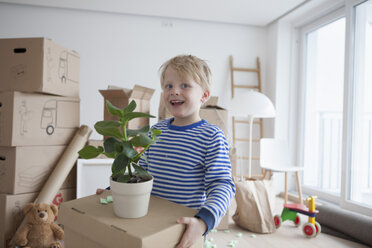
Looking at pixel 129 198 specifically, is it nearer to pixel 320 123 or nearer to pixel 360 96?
pixel 360 96

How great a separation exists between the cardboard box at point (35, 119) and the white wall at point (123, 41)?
5.17 feet

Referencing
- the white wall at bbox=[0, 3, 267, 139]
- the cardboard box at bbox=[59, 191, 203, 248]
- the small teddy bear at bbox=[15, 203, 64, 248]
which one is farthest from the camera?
the white wall at bbox=[0, 3, 267, 139]

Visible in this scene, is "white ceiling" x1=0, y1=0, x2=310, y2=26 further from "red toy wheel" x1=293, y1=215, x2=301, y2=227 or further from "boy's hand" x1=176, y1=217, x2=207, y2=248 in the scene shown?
"boy's hand" x1=176, y1=217, x2=207, y2=248

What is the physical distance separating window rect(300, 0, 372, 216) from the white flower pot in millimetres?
2486

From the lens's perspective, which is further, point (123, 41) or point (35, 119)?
point (123, 41)

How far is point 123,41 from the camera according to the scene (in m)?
3.43

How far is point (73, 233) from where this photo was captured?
2.10 ft

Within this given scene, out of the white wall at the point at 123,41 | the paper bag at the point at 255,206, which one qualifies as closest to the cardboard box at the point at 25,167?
the paper bag at the point at 255,206

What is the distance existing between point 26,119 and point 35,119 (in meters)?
0.05

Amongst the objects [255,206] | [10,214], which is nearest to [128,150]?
[10,214]

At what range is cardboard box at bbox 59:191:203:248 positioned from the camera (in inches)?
20.5

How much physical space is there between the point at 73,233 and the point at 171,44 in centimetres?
315

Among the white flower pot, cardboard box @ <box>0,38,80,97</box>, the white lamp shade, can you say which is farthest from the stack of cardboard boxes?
the white lamp shade

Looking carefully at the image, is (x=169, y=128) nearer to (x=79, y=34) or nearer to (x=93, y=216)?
(x=93, y=216)
